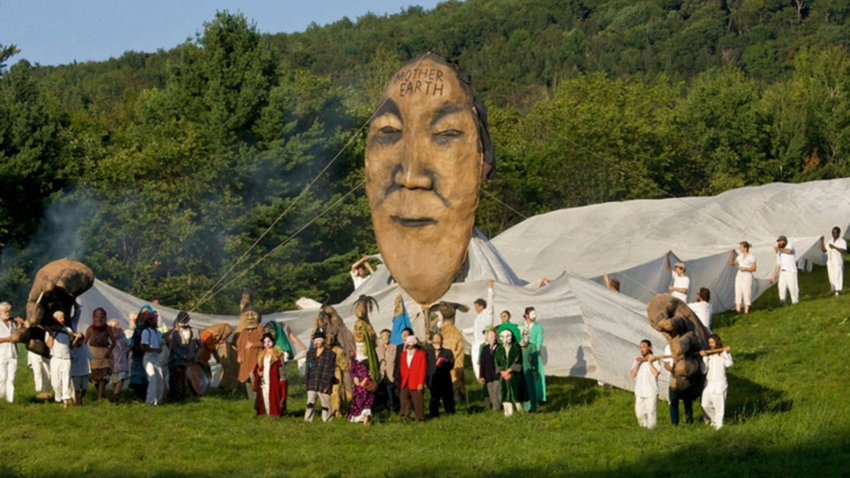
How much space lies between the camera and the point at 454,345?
67.3ft

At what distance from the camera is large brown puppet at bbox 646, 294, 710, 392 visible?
17.1m

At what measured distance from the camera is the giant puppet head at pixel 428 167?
18656mm

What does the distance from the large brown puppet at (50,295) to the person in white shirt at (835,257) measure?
14.4 meters

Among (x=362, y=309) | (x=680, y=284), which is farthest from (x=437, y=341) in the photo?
(x=680, y=284)

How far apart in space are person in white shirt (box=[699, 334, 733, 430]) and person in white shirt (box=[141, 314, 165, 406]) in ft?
25.8

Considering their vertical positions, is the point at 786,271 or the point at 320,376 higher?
the point at 786,271

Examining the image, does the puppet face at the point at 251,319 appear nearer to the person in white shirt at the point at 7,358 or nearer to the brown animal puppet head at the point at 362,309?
the brown animal puppet head at the point at 362,309

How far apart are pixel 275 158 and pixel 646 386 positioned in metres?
24.3

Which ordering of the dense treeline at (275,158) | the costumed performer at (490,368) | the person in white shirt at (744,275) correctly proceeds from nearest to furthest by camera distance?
the costumed performer at (490,368) → the person in white shirt at (744,275) → the dense treeline at (275,158)

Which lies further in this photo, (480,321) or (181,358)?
(480,321)

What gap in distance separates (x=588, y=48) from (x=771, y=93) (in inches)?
2740

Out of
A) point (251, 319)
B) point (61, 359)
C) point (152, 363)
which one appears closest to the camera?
point (61, 359)

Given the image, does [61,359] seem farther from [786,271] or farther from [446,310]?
[786,271]

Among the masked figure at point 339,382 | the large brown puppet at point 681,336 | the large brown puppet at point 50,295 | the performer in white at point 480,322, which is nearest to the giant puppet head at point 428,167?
the masked figure at point 339,382
